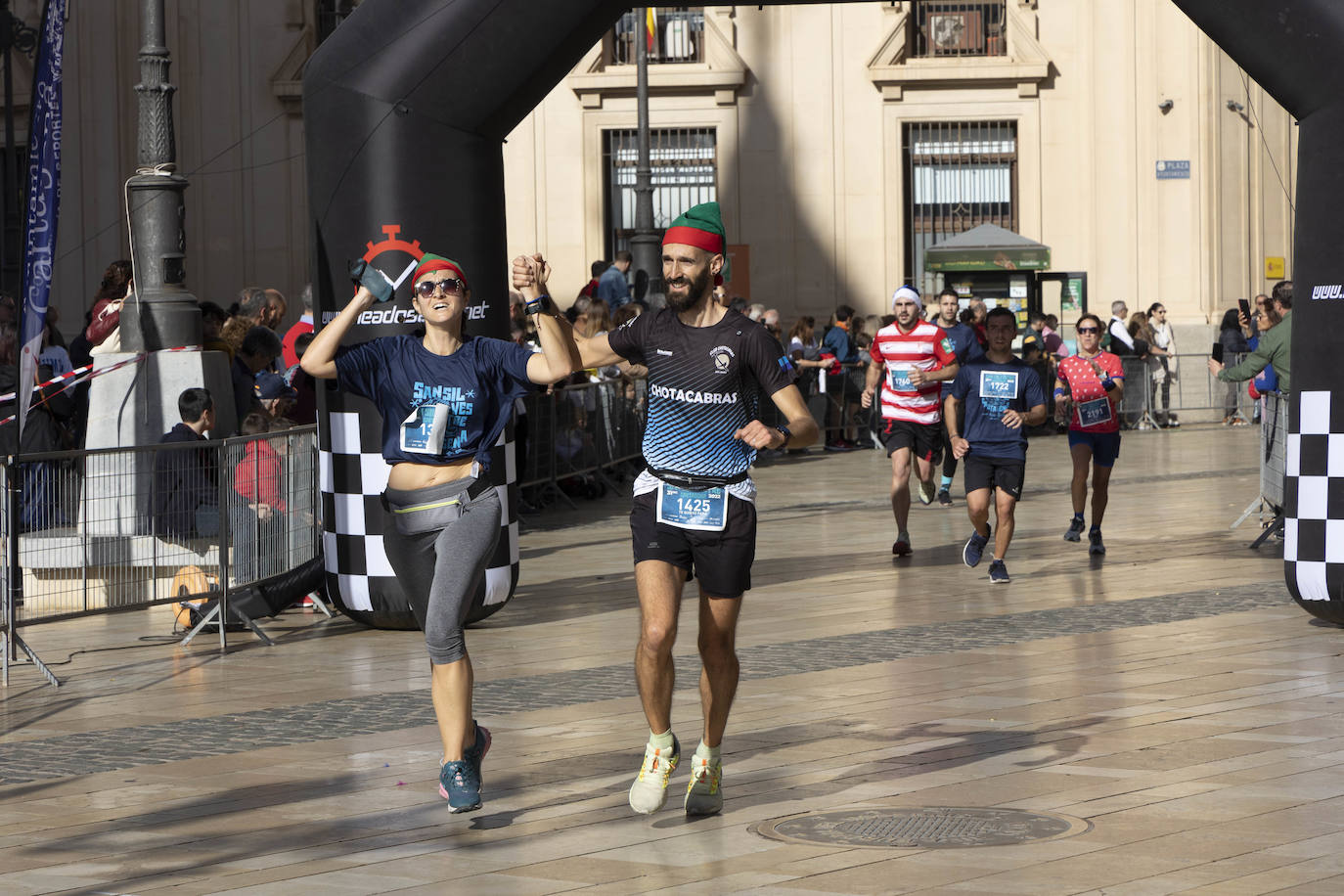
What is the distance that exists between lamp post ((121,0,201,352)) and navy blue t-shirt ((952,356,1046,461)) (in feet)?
15.7

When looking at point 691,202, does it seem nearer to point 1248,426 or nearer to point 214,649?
point 1248,426

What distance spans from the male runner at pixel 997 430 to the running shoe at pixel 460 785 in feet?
22.1

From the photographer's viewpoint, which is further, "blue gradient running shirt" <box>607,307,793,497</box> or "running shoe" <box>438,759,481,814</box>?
"blue gradient running shirt" <box>607,307,793,497</box>

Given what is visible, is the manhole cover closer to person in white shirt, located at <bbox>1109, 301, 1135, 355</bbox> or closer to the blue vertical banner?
the blue vertical banner

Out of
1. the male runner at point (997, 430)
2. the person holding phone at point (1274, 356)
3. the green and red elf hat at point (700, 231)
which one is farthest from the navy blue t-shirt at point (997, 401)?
the green and red elf hat at point (700, 231)

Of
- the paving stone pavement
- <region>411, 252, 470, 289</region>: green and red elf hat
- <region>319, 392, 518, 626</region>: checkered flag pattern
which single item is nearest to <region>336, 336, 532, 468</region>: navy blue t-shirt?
<region>411, 252, 470, 289</region>: green and red elf hat

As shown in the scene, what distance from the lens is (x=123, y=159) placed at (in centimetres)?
3191

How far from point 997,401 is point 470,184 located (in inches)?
157

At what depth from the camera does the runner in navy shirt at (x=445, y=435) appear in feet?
22.2

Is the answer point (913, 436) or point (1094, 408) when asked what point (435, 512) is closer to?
point (1094, 408)

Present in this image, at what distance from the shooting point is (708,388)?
6785 millimetres

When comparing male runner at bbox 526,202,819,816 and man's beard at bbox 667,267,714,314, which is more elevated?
man's beard at bbox 667,267,714,314

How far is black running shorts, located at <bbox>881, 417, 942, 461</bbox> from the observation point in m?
15.0

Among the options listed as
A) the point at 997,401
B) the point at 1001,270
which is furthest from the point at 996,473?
the point at 1001,270
